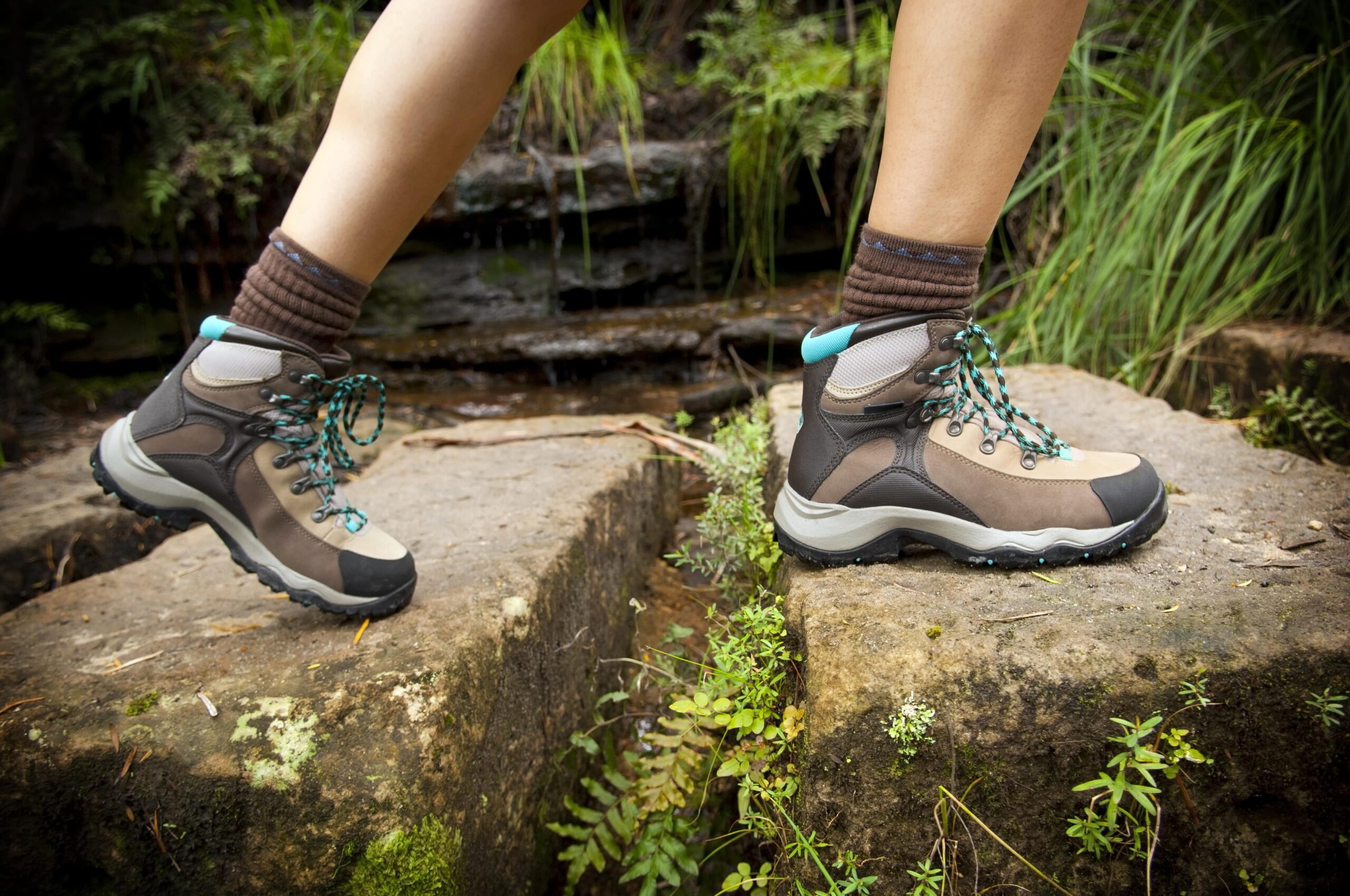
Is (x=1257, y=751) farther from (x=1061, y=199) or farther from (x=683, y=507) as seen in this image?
(x=1061, y=199)

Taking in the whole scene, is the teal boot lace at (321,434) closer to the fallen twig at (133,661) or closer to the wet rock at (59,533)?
the fallen twig at (133,661)

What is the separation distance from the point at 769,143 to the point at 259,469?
4.37m

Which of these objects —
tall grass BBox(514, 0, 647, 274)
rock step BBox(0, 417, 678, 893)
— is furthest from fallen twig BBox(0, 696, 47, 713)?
tall grass BBox(514, 0, 647, 274)

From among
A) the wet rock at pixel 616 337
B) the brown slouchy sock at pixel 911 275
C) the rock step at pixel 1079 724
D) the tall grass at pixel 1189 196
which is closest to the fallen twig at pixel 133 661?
the rock step at pixel 1079 724

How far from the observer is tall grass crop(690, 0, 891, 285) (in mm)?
4703

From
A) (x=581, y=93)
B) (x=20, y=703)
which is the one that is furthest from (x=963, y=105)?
(x=581, y=93)

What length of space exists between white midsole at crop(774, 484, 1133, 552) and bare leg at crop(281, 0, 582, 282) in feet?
2.61

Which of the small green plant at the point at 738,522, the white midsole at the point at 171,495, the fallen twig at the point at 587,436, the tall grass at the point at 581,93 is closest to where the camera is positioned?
the white midsole at the point at 171,495

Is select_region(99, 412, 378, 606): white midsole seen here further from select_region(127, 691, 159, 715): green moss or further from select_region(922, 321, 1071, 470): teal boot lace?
select_region(922, 321, 1071, 470): teal boot lace

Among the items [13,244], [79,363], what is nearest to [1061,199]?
[79,363]

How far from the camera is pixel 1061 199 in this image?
3.25m

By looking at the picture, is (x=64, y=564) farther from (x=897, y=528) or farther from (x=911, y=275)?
(x=911, y=275)

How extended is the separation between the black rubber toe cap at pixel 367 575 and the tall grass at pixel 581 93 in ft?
13.3

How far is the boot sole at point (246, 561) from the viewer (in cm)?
125
